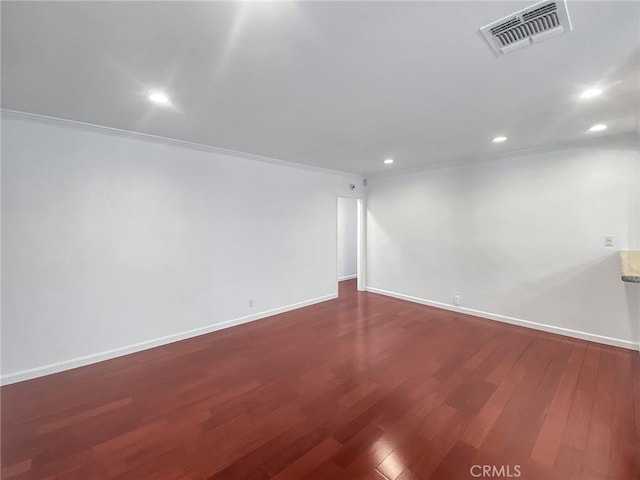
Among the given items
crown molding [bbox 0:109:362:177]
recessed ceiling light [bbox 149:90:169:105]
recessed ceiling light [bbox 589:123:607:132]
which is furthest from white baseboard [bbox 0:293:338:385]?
recessed ceiling light [bbox 589:123:607:132]

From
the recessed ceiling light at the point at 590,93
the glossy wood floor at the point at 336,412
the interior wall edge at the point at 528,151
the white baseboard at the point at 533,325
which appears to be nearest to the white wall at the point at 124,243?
the glossy wood floor at the point at 336,412

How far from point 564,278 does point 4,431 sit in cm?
605

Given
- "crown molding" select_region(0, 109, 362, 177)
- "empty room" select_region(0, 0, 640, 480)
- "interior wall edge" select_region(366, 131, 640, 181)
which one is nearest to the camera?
"empty room" select_region(0, 0, 640, 480)

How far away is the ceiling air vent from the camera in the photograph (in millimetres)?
1365

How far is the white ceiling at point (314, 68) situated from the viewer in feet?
4.58

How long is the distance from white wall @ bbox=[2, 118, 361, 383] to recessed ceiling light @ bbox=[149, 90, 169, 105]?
115cm

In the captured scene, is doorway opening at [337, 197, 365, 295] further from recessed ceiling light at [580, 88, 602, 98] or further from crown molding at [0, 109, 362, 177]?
recessed ceiling light at [580, 88, 602, 98]

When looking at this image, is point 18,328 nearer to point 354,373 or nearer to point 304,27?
point 354,373

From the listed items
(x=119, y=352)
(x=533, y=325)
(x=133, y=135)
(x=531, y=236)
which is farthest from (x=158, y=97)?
(x=533, y=325)

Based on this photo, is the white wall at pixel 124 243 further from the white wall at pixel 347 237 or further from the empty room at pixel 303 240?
the white wall at pixel 347 237

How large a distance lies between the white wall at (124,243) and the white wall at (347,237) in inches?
130

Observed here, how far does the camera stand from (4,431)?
6.56 feet

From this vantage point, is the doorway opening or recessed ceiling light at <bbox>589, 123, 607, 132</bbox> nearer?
recessed ceiling light at <bbox>589, 123, 607, 132</bbox>

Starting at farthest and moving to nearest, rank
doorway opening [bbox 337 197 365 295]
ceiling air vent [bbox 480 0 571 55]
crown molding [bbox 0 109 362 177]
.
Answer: doorway opening [bbox 337 197 365 295] < crown molding [bbox 0 109 362 177] < ceiling air vent [bbox 480 0 571 55]
